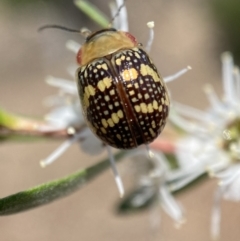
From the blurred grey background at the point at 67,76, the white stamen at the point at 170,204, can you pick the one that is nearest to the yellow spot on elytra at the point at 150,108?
the white stamen at the point at 170,204

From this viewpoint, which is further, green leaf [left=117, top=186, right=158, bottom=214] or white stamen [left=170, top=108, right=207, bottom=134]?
green leaf [left=117, top=186, right=158, bottom=214]

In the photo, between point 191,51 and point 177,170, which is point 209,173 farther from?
point 191,51

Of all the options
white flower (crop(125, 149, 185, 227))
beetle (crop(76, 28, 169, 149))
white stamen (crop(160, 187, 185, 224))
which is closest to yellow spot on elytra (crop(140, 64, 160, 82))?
beetle (crop(76, 28, 169, 149))

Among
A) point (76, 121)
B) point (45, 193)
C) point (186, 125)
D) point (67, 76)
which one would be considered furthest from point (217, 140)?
point (67, 76)

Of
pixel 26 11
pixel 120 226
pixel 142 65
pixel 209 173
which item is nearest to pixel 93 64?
pixel 142 65

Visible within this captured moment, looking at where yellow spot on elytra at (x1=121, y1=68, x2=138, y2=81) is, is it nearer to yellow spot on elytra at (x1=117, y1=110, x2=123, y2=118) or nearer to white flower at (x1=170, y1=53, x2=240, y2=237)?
yellow spot on elytra at (x1=117, y1=110, x2=123, y2=118)

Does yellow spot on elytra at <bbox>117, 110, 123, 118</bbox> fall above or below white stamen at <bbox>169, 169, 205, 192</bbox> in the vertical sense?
above

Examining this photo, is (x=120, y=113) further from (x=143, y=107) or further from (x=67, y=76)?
(x=67, y=76)
